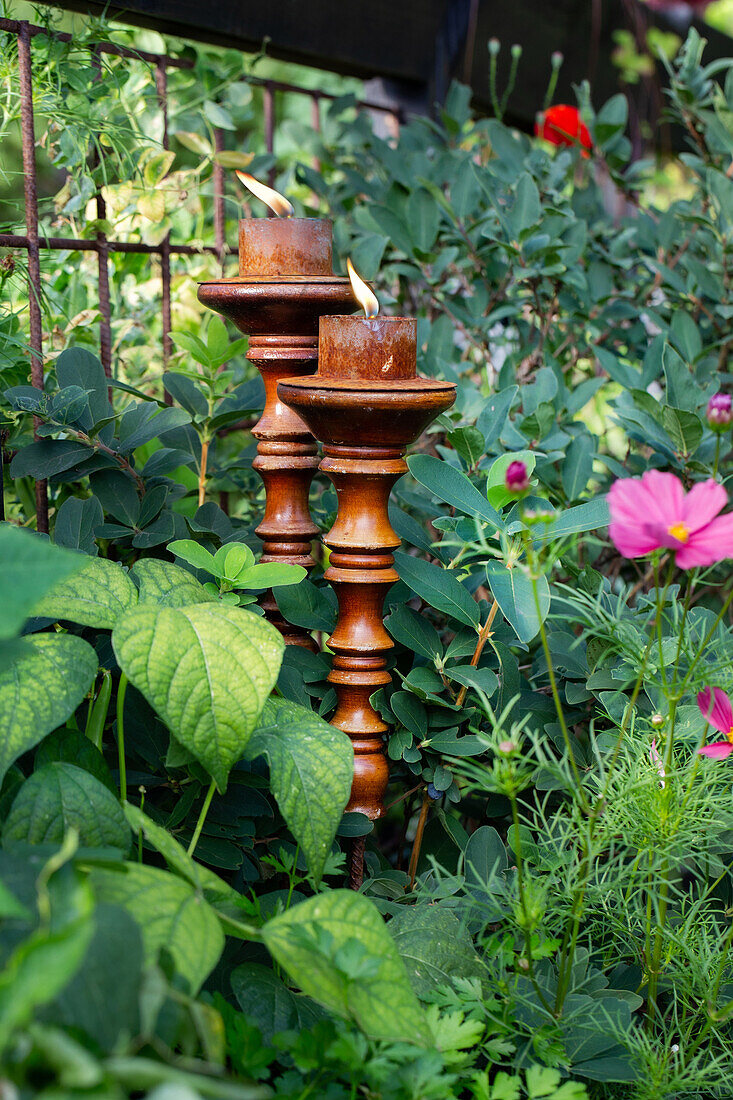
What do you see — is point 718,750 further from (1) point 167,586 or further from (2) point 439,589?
(1) point 167,586

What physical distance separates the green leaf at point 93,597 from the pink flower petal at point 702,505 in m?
0.39

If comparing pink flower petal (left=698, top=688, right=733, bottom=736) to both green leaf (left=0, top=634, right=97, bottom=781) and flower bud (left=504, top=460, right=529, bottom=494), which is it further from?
green leaf (left=0, top=634, right=97, bottom=781)

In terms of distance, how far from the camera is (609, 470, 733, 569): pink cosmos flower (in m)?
0.51

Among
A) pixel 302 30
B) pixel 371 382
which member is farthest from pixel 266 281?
pixel 302 30

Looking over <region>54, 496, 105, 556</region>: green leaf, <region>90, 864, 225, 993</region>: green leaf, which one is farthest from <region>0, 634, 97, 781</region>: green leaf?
<region>54, 496, 105, 556</region>: green leaf

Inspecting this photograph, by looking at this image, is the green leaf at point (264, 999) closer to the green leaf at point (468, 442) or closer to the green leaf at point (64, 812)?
A: the green leaf at point (64, 812)

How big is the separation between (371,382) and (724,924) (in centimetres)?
56

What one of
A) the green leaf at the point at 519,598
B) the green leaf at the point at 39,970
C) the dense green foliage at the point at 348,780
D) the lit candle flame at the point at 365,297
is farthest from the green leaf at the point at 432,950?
the lit candle flame at the point at 365,297

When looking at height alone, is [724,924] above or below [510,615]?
below

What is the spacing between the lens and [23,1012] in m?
0.32

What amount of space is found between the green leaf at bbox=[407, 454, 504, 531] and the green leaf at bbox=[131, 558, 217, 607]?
20cm

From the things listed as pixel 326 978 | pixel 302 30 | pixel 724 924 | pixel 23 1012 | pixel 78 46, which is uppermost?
pixel 302 30

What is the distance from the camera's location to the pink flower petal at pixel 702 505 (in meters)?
0.53

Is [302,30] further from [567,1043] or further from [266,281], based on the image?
[567,1043]
